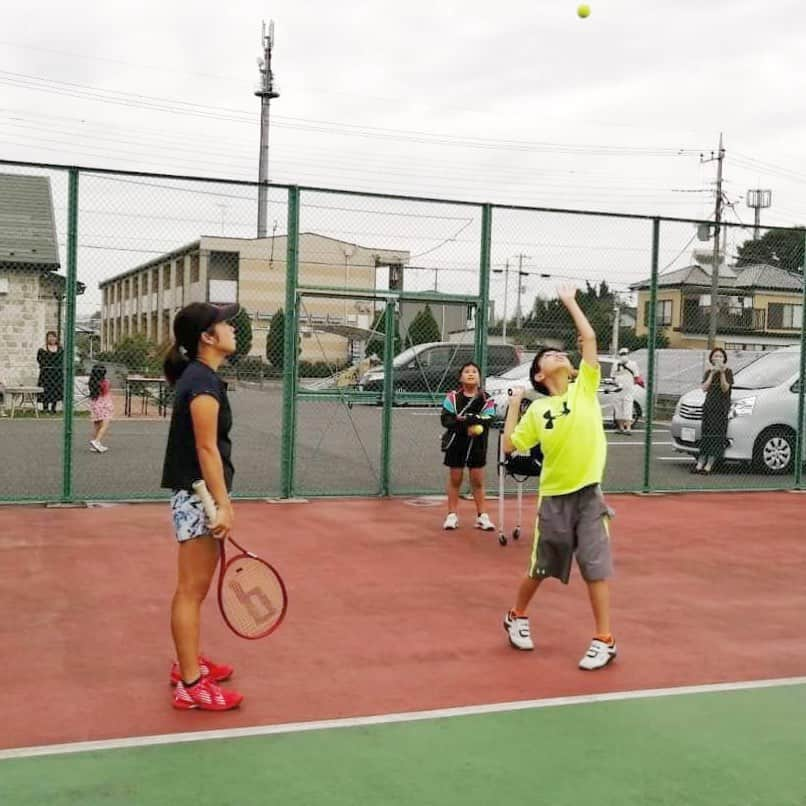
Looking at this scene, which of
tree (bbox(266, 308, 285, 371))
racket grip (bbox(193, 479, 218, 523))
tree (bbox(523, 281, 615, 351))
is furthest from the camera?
tree (bbox(523, 281, 615, 351))

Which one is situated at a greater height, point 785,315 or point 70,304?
point 785,315

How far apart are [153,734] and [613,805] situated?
191 cm

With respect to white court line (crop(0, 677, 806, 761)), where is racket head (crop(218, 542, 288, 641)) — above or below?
above

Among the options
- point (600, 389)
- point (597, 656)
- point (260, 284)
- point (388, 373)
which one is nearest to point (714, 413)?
point (600, 389)

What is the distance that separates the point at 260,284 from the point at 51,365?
7.09 ft

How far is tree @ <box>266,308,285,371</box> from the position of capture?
35.9 feet

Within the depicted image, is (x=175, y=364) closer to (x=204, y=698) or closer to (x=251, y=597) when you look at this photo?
(x=251, y=597)

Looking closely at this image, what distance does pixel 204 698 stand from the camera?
4879mm

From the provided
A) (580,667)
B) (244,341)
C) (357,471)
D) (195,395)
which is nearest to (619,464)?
(357,471)

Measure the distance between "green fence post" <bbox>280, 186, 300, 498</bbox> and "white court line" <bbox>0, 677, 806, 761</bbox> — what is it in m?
6.23

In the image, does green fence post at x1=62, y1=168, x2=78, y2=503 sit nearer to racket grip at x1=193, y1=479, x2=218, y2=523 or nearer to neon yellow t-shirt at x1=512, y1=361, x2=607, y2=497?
neon yellow t-shirt at x1=512, y1=361, x2=607, y2=497

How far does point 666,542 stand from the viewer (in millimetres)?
9508

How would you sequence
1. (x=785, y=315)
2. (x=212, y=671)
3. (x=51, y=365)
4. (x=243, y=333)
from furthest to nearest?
1. (x=785, y=315)
2. (x=243, y=333)
3. (x=51, y=365)
4. (x=212, y=671)

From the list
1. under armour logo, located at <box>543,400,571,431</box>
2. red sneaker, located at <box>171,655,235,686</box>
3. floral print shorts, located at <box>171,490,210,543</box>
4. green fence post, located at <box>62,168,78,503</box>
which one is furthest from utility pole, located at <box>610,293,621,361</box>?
floral print shorts, located at <box>171,490,210,543</box>
